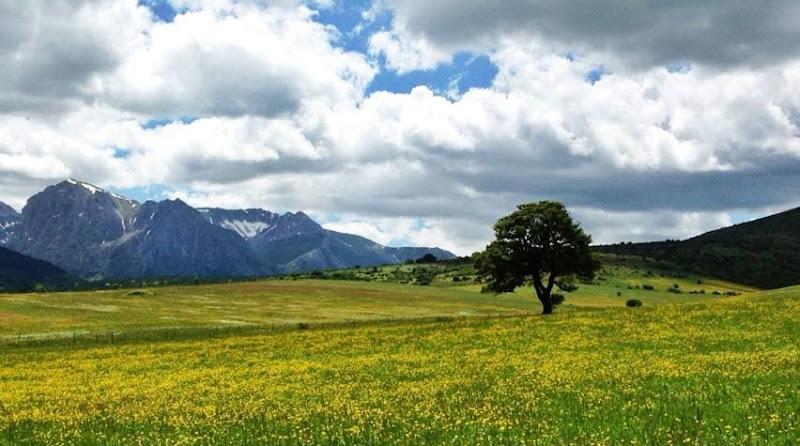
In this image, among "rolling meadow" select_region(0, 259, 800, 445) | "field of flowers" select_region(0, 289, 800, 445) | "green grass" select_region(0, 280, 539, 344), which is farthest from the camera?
"green grass" select_region(0, 280, 539, 344)

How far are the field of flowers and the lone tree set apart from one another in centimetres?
3643

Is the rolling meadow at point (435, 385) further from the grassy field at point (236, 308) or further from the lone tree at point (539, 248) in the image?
the lone tree at point (539, 248)

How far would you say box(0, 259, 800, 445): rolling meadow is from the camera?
45.9 feet

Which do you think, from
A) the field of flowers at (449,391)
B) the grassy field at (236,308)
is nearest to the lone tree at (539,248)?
the grassy field at (236,308)

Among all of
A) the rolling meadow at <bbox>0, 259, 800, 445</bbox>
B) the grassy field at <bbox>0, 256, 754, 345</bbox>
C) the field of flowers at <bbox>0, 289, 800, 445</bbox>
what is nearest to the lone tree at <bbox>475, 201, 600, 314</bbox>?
the grassy field at <bbox>0, 256, 754, 345</bbox>

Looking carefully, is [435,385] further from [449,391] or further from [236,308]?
[236,308]

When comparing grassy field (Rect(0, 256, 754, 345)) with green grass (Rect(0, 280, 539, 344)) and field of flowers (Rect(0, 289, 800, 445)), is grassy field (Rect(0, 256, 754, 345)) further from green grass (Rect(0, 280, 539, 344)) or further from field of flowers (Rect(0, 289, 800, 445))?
field of flowers (Rect(0, 289, 800, 445))

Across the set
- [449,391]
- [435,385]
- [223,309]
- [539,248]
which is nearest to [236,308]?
[223,309]

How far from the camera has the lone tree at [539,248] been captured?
276 ft

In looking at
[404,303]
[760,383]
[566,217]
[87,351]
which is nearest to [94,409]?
[760,383]

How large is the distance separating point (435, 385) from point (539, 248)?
64.3 metres

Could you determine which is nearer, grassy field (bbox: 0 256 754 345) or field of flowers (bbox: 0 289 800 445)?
field of flowers (bbox: 0 289 800 445)

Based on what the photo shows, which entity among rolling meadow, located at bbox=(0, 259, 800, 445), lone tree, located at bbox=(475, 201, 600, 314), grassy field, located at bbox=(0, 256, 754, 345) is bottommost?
grassy field, located at bbox=(0, 256, 754, 345)

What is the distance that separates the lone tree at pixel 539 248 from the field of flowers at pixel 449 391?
36.4m
